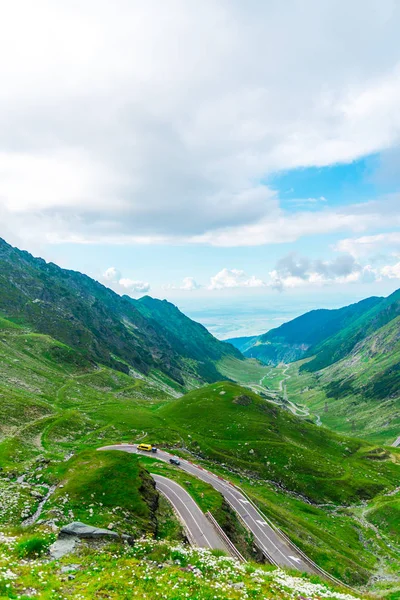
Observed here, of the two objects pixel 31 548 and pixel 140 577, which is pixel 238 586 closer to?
pixel 140 577

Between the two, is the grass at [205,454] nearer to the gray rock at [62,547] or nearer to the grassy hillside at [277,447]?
the grassy hillside at [277,447]

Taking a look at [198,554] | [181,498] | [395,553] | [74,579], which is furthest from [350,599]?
[395,553]

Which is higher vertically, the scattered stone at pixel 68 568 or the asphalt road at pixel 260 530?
the scattered stone at pixel 68 568

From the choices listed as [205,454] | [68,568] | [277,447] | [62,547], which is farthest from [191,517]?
[277,447]

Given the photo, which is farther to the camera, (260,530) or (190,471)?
(190,471)

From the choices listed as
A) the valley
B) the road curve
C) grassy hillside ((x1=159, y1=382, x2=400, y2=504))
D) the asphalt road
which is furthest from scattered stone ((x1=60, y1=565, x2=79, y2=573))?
grassy hillside ((x1=159, y1=382, x2=400, y2=504))

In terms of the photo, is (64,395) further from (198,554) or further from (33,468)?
(198,554)

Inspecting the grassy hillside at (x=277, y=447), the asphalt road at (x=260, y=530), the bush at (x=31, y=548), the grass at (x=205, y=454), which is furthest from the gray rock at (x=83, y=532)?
the grassy hillside at (x=277, y=447)

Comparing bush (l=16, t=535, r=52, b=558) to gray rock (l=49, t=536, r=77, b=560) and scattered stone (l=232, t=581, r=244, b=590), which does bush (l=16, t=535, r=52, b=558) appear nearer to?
gray rock (l=49, t=536, r=77, b=560)
